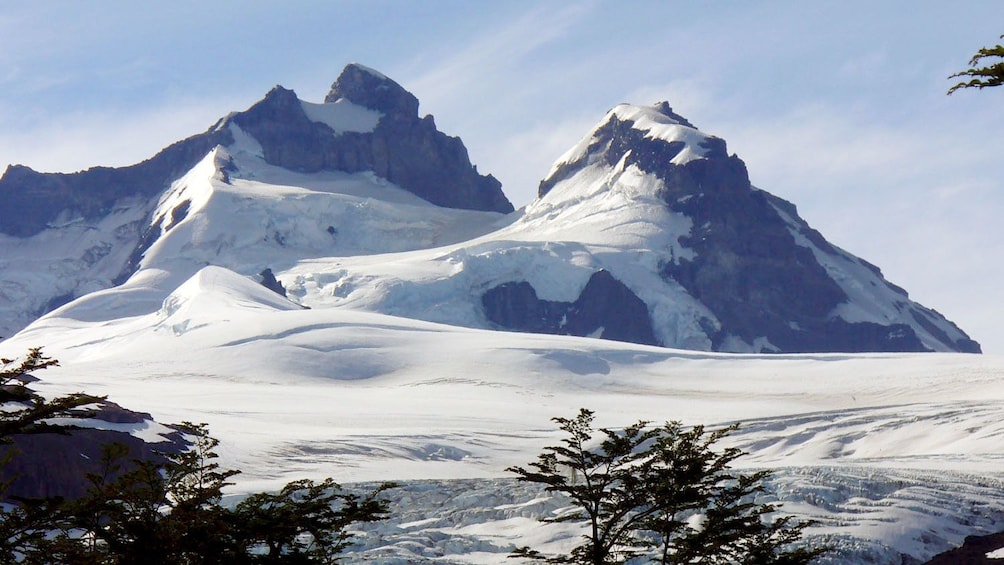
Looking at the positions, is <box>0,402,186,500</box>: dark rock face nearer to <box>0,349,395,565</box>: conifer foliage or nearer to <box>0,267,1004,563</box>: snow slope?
<box>0,267,1004,563</box>: snow slope

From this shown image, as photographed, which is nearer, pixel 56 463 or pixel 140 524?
pixel 140 524

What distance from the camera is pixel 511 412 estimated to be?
470 feet

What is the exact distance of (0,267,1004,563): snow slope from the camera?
285 feet

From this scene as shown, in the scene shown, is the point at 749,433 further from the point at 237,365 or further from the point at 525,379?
the point at 237,365

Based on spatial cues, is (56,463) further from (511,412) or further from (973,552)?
(973,552)

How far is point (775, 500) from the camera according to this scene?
284 ft

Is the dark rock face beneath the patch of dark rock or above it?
above

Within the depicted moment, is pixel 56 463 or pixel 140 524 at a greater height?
pixel 140 524

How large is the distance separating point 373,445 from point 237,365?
5890 centimetres

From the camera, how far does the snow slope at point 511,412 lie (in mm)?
Answer: 87000

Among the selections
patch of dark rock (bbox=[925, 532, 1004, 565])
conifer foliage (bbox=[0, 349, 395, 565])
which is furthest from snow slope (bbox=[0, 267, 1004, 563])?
conifer foliage (bbox=[0, 349, 395, 565])

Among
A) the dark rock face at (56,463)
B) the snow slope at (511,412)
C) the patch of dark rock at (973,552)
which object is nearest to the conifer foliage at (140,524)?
the snow slope at (511,412)

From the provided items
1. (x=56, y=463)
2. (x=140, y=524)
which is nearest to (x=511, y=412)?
(x=56, y=463)

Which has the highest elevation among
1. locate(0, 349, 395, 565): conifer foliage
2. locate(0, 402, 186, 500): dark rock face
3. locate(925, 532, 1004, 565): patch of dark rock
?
locate(0, 349, 395, 565): conifer foliage
